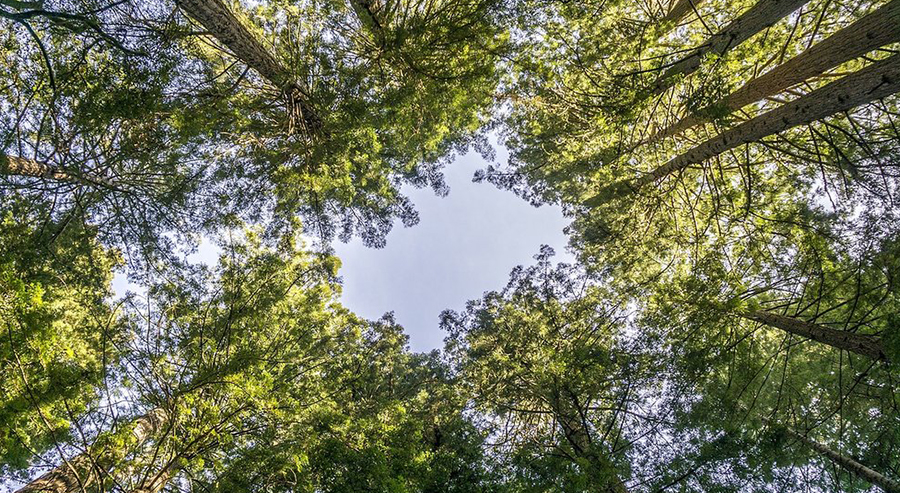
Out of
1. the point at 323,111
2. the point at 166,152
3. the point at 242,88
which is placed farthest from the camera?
the point at 242,88

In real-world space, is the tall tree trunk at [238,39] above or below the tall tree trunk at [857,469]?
above

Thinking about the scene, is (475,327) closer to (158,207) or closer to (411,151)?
(411,151)

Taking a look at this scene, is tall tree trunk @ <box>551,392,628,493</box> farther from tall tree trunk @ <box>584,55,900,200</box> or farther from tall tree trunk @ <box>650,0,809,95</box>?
tall tree trunk @ <box>650,0,809,95</box>

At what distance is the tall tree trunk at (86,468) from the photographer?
137 inches

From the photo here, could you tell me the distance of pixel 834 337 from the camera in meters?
4.96

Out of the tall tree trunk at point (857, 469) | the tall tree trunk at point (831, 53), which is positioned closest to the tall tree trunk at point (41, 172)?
the tall tree trunk at point (831, 53)

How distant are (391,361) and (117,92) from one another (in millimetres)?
7699

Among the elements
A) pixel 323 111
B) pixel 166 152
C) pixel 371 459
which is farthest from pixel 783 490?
pixel 166 152

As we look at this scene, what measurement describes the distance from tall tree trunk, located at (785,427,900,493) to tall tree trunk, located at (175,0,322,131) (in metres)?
9.31

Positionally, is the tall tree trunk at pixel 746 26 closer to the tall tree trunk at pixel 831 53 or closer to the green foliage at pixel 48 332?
the tall tree trunk at pixel 831 53

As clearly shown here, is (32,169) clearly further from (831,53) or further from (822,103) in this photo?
(831,53)

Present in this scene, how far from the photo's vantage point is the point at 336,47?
640cm

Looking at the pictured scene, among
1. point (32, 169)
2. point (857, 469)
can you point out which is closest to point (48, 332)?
point (32, 169)

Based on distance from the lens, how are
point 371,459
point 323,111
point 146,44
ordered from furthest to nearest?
point 323,111 → point 146,44 → point 371,459
